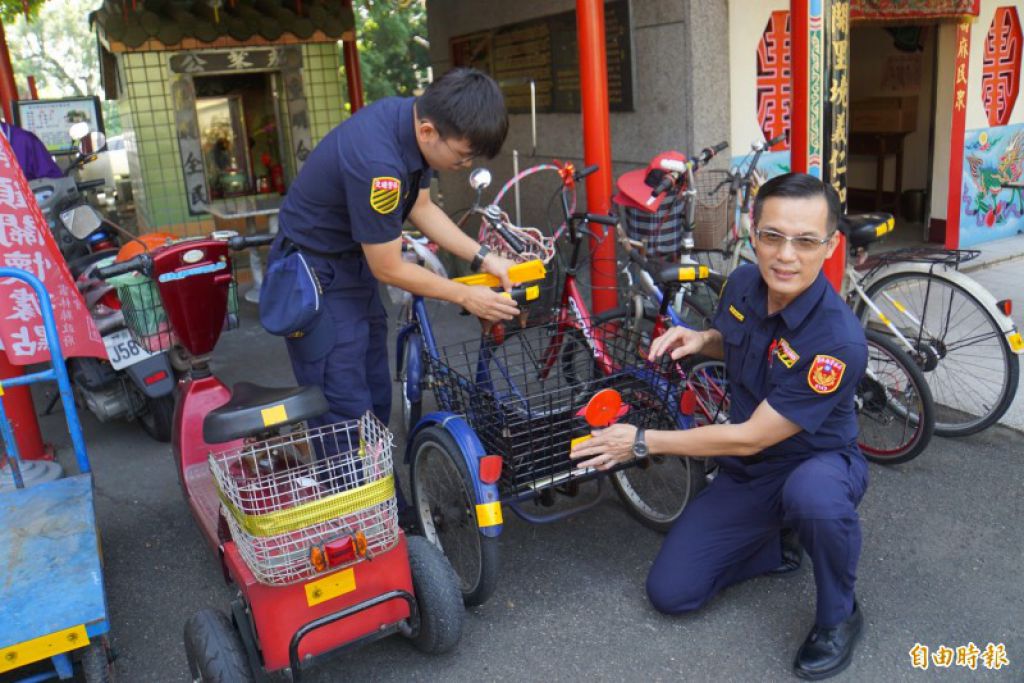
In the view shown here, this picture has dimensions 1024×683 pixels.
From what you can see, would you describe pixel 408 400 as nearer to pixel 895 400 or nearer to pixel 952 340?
pixel 895 400

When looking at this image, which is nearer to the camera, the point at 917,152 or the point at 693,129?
the point at 693,129

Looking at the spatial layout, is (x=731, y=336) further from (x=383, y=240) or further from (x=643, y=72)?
(x=643, y=72)

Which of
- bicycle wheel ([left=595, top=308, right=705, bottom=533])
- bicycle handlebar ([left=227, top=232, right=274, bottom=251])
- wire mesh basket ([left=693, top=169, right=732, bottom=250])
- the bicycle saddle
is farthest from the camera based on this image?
wire mesh basket ([left=693, top=169, right=732, bottom=250])

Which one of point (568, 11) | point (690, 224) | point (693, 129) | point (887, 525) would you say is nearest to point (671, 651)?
point (887, 525)

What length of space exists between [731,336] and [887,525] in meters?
1.18

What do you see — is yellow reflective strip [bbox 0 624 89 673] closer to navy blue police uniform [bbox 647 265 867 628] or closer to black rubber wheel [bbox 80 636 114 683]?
black rubber wheel [bbox 80 636 114 683]

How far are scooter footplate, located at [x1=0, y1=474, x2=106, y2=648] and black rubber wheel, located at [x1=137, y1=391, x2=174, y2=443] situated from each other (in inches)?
59.7

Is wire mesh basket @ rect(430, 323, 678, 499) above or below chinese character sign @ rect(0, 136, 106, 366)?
below

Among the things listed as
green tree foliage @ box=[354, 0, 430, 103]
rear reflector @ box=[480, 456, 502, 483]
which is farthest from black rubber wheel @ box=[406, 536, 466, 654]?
green tree foliage @ box=[354, 0, 430, 103]

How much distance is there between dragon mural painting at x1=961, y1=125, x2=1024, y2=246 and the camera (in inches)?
279

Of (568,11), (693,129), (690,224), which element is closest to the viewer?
(690,224)

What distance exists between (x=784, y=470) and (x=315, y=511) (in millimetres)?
1525

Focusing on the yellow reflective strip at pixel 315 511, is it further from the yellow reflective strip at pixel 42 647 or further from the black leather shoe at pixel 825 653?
the black leather shoe at pixel 825 653

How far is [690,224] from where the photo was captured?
4520 millimetres
